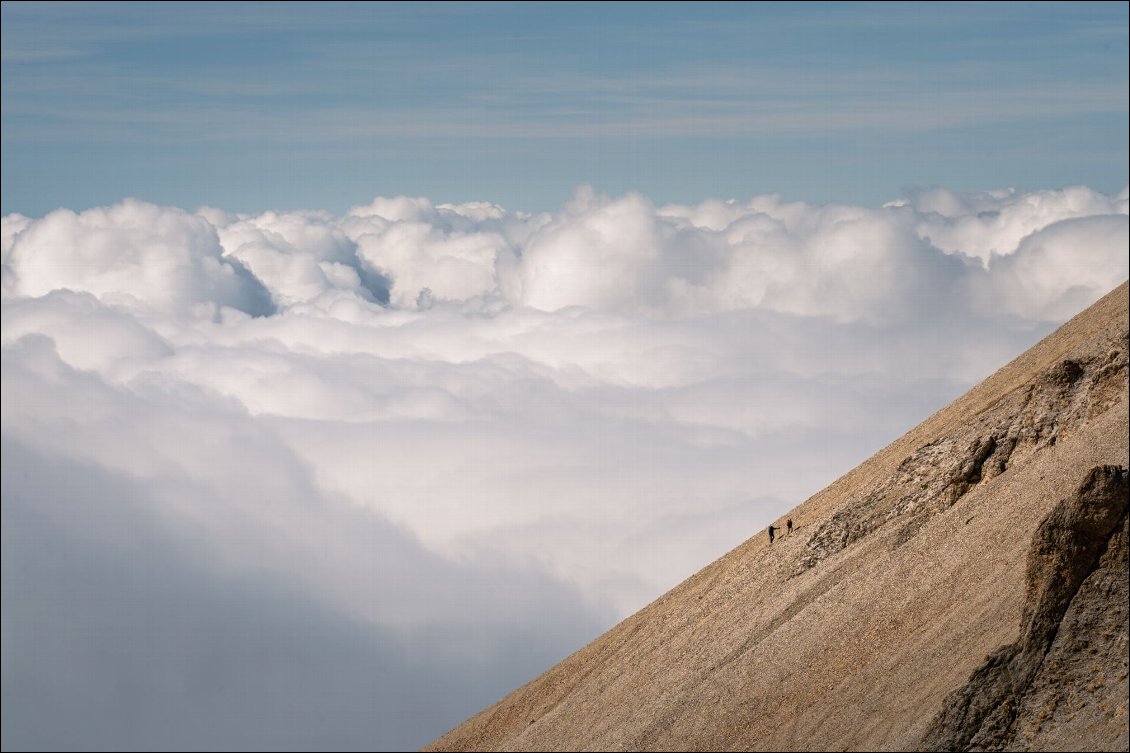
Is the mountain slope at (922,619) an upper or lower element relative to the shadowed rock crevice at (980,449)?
lower

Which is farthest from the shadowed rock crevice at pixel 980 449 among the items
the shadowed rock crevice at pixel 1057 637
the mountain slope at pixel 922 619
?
the shadowed rock crevice at pixel 1057 637

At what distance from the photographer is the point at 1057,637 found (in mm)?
34219

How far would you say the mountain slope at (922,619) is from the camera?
34.2m

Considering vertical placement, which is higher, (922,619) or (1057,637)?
(922,619)

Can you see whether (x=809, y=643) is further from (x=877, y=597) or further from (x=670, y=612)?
(x=670, y=612)

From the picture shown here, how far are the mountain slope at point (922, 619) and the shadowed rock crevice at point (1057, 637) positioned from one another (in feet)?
0.19

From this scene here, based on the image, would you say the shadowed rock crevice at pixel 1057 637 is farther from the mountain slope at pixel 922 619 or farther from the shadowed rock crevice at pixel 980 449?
the shadowed rock crevice at pixel 980 449

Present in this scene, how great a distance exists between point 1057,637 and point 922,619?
32.0ft

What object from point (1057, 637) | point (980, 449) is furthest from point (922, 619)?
point (980, 449)

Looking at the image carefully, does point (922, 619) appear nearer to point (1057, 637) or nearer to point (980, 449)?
point (1057, 637)

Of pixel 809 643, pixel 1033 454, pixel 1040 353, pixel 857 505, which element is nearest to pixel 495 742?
pixel 809 643

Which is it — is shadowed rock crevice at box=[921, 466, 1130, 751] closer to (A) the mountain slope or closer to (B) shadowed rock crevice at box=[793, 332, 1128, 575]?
(A) the mountain slope

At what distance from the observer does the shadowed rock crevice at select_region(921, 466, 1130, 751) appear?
33.3 meters

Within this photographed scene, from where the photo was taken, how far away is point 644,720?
46375 mm
